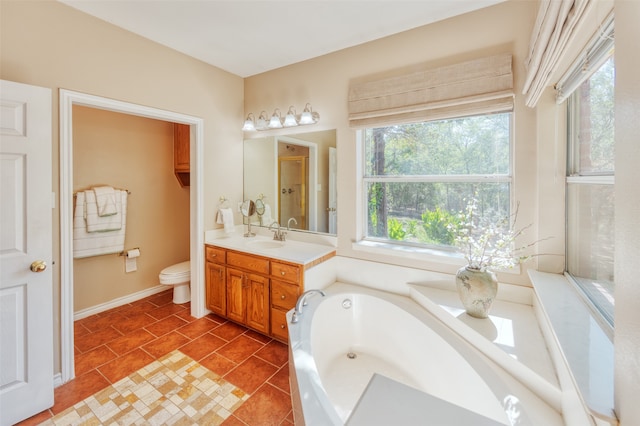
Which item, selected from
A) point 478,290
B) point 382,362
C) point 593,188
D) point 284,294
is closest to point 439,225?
point 478,290

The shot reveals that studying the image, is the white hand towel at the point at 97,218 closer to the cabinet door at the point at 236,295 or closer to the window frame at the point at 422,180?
the cabinet door at the point at 236,295

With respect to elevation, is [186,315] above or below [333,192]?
below

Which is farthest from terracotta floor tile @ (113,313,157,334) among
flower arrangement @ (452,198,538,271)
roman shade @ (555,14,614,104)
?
roman shade @ (555,14,614,104)

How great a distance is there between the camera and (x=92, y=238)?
2.88 metres

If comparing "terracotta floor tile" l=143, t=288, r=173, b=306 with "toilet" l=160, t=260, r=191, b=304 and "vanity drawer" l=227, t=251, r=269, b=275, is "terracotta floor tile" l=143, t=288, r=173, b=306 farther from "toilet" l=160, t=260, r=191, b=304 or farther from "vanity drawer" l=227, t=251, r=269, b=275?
"vanity drawer" l=227, t=251, r=269, b=275

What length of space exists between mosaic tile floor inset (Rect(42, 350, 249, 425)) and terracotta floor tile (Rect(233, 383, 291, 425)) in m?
0.07

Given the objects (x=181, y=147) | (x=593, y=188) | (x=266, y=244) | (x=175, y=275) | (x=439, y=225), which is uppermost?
(x=181, y=147)

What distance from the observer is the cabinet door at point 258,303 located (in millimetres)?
2447

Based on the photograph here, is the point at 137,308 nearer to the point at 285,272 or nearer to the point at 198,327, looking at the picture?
the point at 198,327

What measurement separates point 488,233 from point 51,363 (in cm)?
293

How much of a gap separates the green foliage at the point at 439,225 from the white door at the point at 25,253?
271cm

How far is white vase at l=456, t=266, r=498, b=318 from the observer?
171cm

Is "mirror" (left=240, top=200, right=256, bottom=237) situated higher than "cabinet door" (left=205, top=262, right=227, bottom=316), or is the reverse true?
"mirror" (left=240, top=200, right=256, bottom=237)

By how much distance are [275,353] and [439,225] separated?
1.75m
